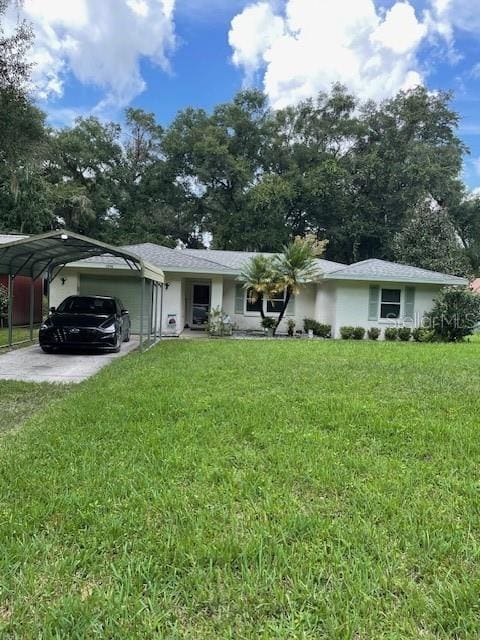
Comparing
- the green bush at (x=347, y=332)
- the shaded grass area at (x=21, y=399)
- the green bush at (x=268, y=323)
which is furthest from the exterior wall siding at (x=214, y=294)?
the shaded grass area at (x=21, y=399)

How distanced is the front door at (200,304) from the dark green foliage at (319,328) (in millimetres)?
4152

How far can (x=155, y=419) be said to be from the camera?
536 centimetres

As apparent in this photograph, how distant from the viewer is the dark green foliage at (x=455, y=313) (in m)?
15.8

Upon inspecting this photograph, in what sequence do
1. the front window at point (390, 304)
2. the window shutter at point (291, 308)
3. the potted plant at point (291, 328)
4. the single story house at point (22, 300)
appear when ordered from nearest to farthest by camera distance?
the front window at point (390, 304) < the potted plant at point (291, 328) < the single story house at point (22, 300) < the window shutter at point (291, 308)

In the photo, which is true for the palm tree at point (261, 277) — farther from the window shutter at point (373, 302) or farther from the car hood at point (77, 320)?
the car hood at point (77, 320)

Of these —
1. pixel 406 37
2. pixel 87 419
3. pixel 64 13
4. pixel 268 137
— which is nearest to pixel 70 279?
pixel 64 13

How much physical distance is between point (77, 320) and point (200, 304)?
325 inches

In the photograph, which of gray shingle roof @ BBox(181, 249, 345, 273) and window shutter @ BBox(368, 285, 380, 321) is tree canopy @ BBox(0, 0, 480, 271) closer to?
gray shingle roof @ BBox(181, 249, 345, 273)

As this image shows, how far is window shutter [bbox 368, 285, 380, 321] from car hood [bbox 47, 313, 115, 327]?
983 cm

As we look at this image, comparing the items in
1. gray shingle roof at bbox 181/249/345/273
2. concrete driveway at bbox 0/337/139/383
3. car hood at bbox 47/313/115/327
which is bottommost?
concrete driveway at bbox 0/337/139/383

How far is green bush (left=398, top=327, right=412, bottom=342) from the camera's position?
17.0 metres

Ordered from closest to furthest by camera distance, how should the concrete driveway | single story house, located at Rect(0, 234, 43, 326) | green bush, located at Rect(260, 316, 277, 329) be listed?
the concrete driveway < green bush, located at Rect(260, 316, 277, 329) < single story house, located at Rect(0, 234, 43, 326)

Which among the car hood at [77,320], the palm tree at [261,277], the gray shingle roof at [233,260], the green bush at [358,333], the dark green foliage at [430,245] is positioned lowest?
the green bush at [358,333]

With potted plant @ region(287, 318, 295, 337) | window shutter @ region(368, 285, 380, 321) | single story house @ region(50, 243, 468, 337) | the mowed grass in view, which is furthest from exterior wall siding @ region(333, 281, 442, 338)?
the mowed grass
